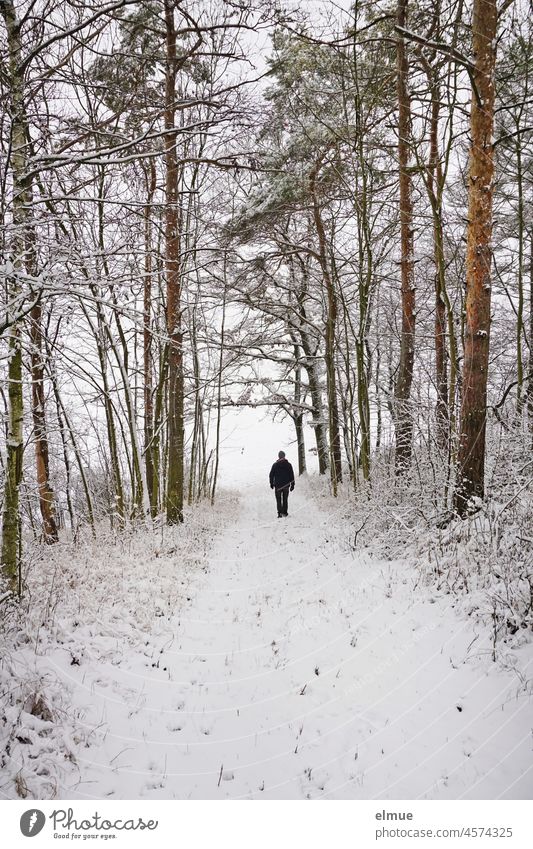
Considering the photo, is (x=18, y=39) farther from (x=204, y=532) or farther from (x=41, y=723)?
(x=204, y=532)

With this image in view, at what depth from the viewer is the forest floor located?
2750 mm

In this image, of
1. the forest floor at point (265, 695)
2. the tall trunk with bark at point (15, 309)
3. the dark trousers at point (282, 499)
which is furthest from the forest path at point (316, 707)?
the dark trousers at point (282, 499)

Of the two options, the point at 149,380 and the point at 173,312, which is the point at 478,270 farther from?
the point at 149,380

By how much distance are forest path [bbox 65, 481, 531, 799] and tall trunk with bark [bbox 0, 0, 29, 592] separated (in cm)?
189

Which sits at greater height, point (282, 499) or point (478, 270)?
point (478, 270)

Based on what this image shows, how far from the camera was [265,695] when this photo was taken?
3795mm

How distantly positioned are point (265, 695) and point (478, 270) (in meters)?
5.80

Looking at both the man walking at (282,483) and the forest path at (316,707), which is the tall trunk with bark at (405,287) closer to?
the forest path at (316,707)

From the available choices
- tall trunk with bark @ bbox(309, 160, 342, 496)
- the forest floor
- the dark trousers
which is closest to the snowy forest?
the forest floor


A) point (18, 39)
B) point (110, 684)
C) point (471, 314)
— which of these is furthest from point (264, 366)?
point (110, 684)

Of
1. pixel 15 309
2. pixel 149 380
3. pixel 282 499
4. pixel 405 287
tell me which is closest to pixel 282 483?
pixel 282 499

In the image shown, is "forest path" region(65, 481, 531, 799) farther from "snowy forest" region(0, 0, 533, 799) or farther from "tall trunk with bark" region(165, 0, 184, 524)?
"tall trunk with bark" region(165, 0, 184, 524)
